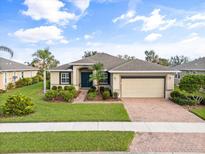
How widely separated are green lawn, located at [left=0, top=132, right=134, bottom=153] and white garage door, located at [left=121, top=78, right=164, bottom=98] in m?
11.1

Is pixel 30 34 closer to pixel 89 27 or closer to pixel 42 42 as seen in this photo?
pixel 42 42

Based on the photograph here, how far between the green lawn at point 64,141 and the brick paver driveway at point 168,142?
415 millimetres

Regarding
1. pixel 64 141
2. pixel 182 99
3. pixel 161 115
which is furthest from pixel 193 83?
pixel 64 141

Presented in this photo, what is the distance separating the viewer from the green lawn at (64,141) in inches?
Result: 265

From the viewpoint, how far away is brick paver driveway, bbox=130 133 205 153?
→ 6875 mm

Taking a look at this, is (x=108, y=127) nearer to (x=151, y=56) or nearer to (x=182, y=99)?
(x=182, y=99)

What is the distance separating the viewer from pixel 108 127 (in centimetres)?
935

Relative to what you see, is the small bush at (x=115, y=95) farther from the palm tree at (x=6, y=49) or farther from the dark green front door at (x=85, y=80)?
the palm tree at (x=6, y=49)

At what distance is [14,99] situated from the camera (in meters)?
12.0

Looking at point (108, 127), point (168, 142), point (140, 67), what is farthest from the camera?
point (140, 67)

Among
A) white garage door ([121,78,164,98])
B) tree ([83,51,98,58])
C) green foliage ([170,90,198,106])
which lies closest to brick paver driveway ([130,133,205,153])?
green foliage ([170,90,198,106])

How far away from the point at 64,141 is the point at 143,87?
43.2 feet

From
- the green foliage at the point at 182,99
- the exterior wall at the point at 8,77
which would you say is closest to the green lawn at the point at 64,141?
the green foliage at the point at 182,99

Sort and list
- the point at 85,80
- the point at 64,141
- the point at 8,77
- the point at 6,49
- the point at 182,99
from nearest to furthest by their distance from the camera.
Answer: the point at 64,141, the point at 6,49, the point at 182,99, the point at 85,80, the point at 8,77
